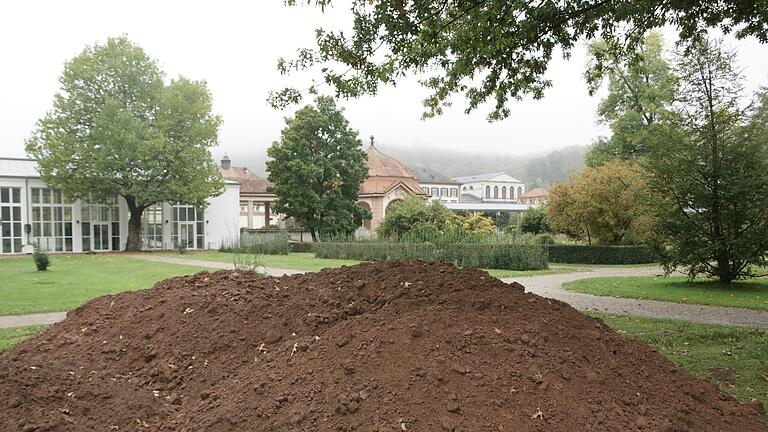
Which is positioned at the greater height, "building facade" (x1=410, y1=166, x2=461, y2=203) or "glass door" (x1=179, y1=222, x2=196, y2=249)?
"building facade" (x1=410, y1=166, x2=461, y2=203)

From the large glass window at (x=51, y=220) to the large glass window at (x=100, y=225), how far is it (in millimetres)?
889

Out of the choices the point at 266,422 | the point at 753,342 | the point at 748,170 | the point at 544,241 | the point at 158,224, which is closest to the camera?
the point at 266,422

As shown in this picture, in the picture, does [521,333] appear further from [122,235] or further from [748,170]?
[122,235]

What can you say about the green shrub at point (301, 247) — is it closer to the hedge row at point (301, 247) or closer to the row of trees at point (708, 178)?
the hedge row at point (301, 247)

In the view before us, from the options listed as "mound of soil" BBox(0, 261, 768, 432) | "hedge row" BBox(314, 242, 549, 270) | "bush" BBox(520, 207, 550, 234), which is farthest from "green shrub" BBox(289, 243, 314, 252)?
"mound of soil" BBox(0, 261, 768, 432)

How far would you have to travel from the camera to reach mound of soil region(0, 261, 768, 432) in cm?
320

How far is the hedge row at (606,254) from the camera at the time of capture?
78.5 ft

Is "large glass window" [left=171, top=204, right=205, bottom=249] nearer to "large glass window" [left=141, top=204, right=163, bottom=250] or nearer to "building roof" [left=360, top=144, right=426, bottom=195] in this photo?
"large glass window" [left=141, top=204, right=163, bottom=250]

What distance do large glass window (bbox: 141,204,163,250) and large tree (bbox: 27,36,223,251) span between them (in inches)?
101

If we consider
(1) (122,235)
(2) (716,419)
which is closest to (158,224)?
(1) (122,235)

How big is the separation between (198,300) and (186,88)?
3161 cm

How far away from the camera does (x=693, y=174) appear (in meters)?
13.5

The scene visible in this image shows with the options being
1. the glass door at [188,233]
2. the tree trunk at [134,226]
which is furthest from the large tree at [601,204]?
the glass door at [188,233]

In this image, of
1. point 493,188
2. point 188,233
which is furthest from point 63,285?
point 493,188
